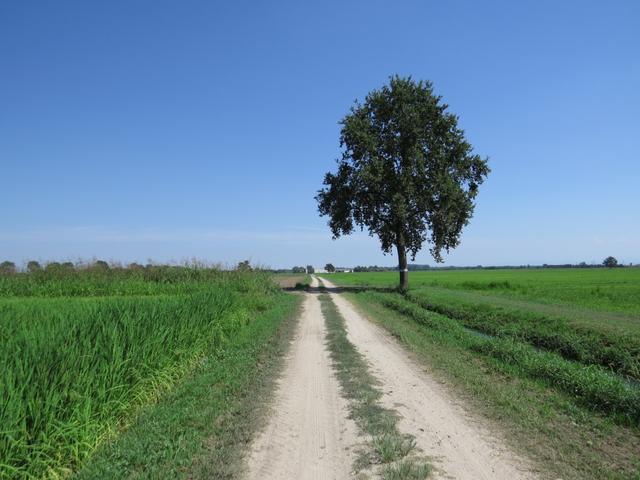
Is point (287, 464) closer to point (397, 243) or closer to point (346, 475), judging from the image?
point (346, 475)

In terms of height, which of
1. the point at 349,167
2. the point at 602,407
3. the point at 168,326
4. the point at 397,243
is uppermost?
the point at 349,167

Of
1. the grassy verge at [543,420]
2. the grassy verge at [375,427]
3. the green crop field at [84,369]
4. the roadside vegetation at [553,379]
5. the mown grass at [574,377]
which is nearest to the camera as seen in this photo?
the green crop field at [84,369]

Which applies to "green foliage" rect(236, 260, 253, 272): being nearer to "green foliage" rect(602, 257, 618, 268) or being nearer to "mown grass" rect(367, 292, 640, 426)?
"mown grass" rect(367, 292, 640, 426)

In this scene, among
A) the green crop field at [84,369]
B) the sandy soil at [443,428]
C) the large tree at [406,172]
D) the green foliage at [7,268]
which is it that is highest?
the large tree at [406,172]

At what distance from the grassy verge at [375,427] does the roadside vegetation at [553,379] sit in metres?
1.65

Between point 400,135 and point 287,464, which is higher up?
point 400,135

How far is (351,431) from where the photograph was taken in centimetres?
657

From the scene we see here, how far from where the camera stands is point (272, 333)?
16.2m

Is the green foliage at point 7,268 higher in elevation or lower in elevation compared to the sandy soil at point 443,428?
higher

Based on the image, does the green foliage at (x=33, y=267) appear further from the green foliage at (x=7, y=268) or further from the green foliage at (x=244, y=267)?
the green foliage at (x=244, y=267)

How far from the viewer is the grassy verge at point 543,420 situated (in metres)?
5.52

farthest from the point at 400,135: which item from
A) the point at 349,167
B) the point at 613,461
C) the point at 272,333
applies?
the point at 613,461

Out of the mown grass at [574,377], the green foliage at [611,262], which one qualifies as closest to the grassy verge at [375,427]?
the mown grass at [574,377]

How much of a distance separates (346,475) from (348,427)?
1.62m
